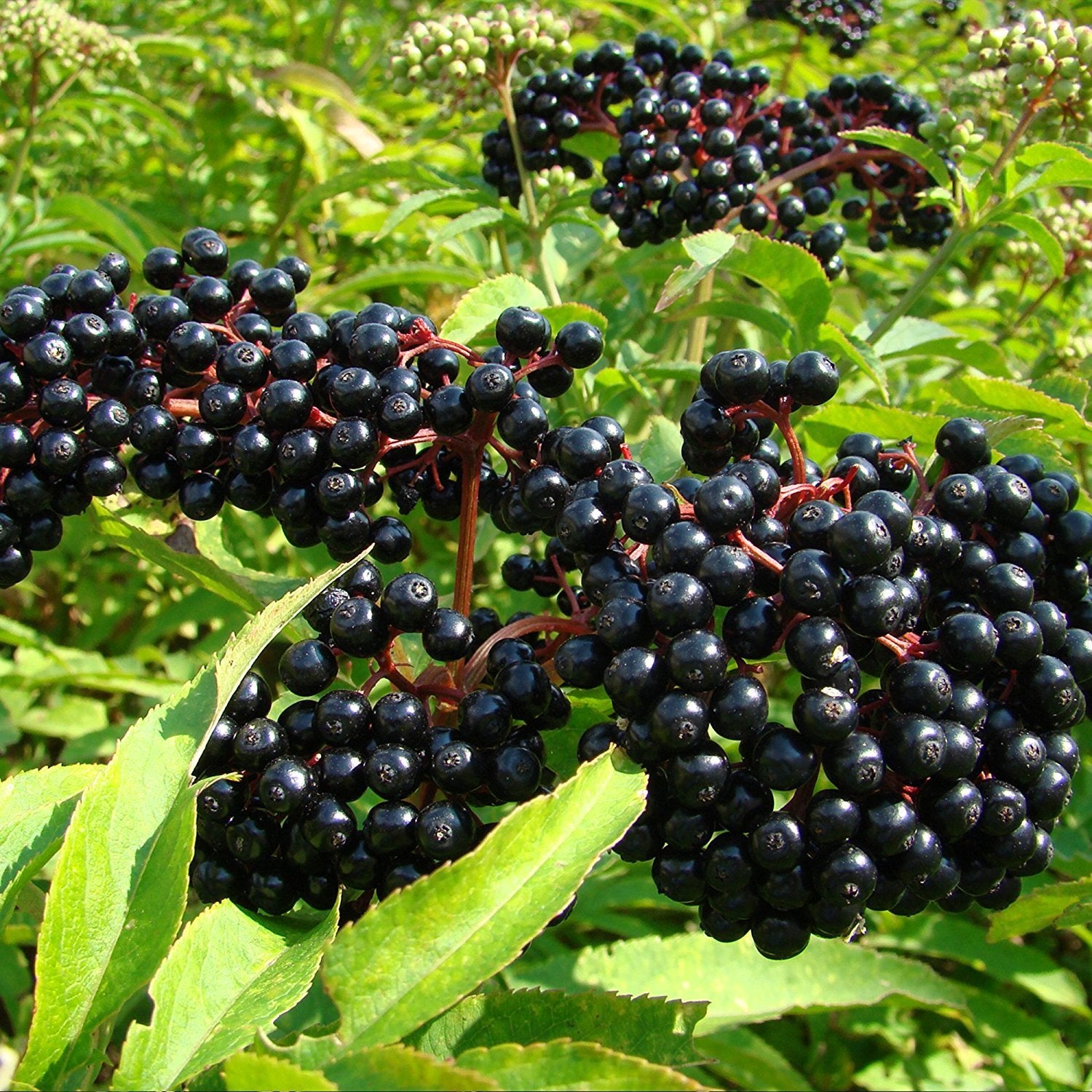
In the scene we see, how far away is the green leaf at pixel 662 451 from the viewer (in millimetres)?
2404

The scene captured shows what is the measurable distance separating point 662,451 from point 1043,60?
172 centimetres

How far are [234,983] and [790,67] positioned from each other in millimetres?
4665

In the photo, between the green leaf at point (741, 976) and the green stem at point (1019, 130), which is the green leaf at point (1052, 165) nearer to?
the green stem at point (1019, 130)

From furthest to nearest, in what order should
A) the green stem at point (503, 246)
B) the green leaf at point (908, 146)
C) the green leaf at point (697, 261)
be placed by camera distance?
the green stem at point (503, 246)
the green leaf at point (908, 146)
the green leaf at point (697, 261)

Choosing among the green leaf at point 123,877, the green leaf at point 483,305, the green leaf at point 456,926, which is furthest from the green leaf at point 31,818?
the green leaf at point 483,305

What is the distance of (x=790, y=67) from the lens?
187 inches

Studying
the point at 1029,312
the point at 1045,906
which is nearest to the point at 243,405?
the point at 1045,906

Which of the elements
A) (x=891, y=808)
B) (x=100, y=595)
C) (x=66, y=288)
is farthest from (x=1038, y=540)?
(x=100, y=595)

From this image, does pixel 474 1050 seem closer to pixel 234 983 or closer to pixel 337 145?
pixel 234 983

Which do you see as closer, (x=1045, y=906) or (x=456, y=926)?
(x=456, y=926)

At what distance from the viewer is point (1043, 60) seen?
9.57 feet

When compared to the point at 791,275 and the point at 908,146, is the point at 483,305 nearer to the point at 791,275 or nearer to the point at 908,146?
the point at 791,275

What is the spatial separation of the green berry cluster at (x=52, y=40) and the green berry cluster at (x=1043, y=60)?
3465 mm

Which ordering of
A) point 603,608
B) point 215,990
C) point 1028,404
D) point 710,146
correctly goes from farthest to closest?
point 710,146
point 1028,404
point 603,608
point 215,990
